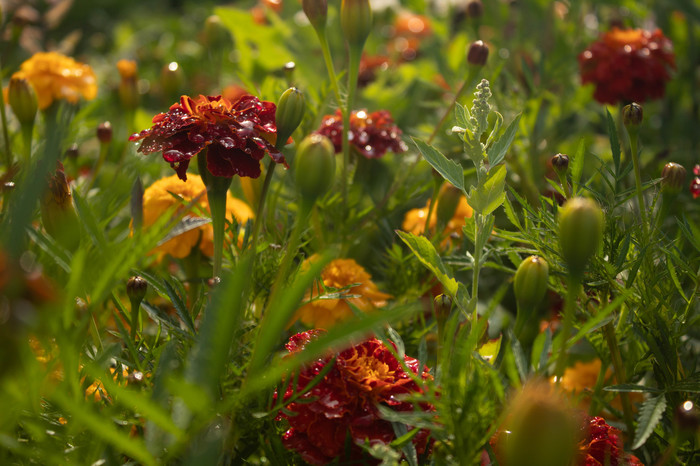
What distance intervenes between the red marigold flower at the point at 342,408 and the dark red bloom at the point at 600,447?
104mm

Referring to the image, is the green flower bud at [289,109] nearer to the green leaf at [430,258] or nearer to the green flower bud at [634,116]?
the green leaf at [430,258]

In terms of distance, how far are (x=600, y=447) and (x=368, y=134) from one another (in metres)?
0.38

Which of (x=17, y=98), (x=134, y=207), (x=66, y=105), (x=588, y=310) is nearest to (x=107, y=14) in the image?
(x=66, y=105)

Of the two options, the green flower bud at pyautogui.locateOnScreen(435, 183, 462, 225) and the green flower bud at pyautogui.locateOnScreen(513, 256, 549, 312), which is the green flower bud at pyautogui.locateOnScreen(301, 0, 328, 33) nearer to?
the green flower bud at pyautogui.locateOnScreen(435, 183, 462, 225)

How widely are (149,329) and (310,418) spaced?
267 millimetres

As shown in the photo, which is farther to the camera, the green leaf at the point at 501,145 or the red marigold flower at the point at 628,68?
the red marigold flower at the point at 628,68

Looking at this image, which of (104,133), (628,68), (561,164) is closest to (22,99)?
(104,133)

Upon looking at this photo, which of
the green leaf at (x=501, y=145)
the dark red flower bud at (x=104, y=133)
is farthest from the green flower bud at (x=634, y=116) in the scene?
the dark red flower bud at (x=104, y=133)

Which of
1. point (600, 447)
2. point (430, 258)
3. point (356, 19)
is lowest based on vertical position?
point (600, 447)

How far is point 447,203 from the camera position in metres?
0.62

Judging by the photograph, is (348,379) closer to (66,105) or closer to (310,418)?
(310,418)

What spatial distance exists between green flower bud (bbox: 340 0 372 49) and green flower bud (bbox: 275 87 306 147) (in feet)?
0.47

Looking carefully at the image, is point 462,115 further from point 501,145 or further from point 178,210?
point 178,210

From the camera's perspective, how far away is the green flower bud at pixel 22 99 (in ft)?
2.03
